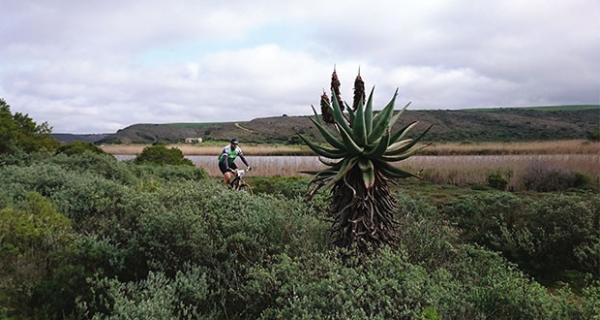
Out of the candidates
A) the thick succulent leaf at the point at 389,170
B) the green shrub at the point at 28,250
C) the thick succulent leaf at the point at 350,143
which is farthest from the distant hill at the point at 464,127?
the thick succulent leaf at the point at 350,143

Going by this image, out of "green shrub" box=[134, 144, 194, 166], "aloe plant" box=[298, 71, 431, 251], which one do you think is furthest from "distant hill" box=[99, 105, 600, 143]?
"aloe plant" box=[298, 71, 431, 251]

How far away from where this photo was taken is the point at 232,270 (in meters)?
5.55

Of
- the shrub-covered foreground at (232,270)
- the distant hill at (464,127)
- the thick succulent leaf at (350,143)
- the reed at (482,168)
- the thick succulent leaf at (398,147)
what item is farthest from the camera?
the distant hill at (464,127)

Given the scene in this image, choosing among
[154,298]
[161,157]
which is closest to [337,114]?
[154,298]

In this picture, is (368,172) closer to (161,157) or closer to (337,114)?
(337,114)

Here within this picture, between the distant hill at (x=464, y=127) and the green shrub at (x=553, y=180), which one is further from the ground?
the distant hill at (x=464, y=127)

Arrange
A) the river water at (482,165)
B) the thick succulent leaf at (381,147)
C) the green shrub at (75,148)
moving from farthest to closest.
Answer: the green shrub at (75,148), the river water at (482,165), the thick succulent leaf at (381,147)

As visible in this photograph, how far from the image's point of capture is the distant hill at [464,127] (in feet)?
204

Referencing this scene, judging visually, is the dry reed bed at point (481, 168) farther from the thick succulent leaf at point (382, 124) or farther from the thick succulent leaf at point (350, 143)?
the thick succulent leaf at point (350, 143)

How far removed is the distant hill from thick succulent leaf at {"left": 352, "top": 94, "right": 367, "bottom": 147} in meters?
52.7

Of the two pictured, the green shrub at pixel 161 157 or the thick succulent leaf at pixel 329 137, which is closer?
the thick succulent leaf at pixel 329 137

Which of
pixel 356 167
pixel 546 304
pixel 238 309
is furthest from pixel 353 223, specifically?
pixel 546 304

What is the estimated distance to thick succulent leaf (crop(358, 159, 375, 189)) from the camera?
15.9 feet

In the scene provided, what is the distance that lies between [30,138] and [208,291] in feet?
64.8
